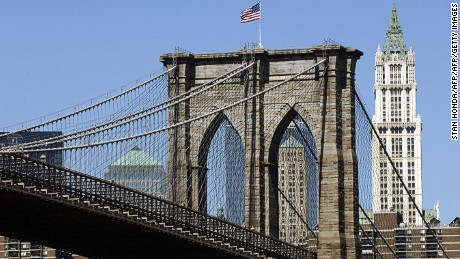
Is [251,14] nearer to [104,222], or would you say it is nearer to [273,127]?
[273,127]

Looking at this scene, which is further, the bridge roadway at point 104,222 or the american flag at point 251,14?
the american flag at point 251,14

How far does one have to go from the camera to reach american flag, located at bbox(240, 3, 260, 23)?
389 ft

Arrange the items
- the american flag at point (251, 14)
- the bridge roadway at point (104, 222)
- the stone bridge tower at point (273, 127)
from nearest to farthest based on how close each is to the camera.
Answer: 1. the bridge roadway at point (104, 222)
2. the stone bridge tower at point (273, 127)
3. the american flag at point (251, 14)

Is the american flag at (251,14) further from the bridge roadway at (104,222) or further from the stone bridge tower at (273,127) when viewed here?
the bridge roadway at (104,222)

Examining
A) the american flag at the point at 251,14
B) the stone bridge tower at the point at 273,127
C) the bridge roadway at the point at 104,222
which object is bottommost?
the bridge roadway at the point at 104,222

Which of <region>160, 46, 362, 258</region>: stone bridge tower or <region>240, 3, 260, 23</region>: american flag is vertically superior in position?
<region>240, 3, 260, 23</region>: american flag

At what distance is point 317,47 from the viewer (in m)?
115

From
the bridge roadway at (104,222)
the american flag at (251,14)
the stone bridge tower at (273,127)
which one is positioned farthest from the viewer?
the american flag at (251,14)

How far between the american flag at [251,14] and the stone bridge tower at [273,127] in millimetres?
2771

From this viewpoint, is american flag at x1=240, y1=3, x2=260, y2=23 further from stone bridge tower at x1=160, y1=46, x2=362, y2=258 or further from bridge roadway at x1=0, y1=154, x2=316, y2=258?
bridge roadway at x1=0, y1=154, x2=316, y2=258

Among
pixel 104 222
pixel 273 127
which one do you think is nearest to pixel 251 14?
pixel 273 127

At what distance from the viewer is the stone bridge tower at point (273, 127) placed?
114500 millimetres

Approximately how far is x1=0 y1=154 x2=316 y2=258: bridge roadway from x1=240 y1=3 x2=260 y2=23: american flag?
545 inches

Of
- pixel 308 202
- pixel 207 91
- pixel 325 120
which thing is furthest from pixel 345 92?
pixel 308 202
